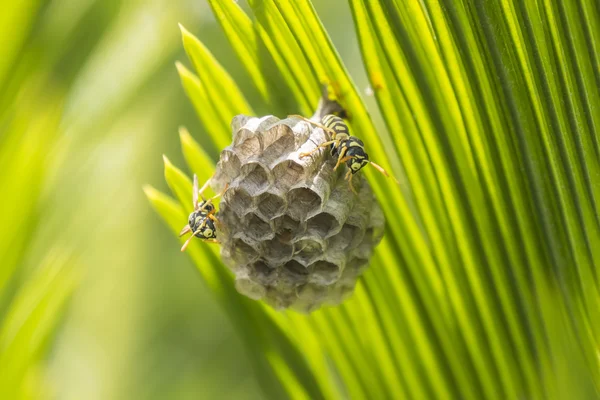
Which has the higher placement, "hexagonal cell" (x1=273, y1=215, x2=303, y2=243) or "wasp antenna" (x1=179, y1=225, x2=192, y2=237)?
"wasp antenna" (x1=179, y1=225, x2=192, y2=237)

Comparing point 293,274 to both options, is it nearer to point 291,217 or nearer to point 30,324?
point 291,217

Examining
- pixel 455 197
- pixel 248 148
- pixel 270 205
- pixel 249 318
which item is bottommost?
pixel 249 318

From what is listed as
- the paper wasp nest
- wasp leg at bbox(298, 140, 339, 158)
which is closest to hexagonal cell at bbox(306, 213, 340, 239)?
the paper wasp nest

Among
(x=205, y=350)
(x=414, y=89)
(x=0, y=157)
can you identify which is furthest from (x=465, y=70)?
(x=205, y=350)

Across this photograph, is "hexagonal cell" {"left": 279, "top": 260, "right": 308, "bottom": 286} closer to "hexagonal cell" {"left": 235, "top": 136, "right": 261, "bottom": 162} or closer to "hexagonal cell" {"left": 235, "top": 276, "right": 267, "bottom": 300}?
"hexagonal cell" {"left": 235, "top": 276, "right": 267, "bottom": 300}

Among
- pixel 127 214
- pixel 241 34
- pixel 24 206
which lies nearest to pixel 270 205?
pixel 241 34

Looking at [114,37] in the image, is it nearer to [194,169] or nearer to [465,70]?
[194,169]

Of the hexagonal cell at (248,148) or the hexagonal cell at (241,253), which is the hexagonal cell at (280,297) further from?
the hexagonal cell at (248,148)
